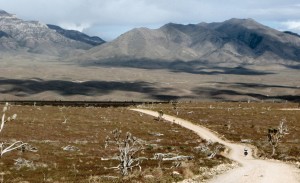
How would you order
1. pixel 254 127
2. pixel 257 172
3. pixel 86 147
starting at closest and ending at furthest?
pixel 257 172, pixel 86 147, pixel 254 127

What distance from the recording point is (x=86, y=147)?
74688mm

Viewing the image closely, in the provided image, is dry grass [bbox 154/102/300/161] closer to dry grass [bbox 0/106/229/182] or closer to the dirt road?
the dirt road

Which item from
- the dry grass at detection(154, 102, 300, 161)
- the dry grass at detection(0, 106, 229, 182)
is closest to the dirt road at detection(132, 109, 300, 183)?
the dry grass at detection(0, 106, 229, 182)

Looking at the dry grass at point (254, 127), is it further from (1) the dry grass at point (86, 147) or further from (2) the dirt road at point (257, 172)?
(1) the dry grass at point (86, 147)

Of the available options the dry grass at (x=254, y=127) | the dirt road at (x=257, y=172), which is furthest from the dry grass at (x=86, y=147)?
the dry grass at (x=254, y=127)

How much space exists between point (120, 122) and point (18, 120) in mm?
24957

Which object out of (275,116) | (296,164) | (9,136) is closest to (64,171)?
(296,164)

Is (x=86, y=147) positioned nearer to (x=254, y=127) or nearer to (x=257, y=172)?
(x=257, y=172)

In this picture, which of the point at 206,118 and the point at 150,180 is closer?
the point at 150,180

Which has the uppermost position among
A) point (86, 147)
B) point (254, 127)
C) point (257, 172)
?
point (257, 172)

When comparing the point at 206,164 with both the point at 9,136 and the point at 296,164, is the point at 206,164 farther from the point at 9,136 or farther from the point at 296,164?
the point at 9,136

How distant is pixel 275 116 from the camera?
455 ft

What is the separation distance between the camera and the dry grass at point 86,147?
43581 millimetres

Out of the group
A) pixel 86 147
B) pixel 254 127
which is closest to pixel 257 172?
pixel 86 147
